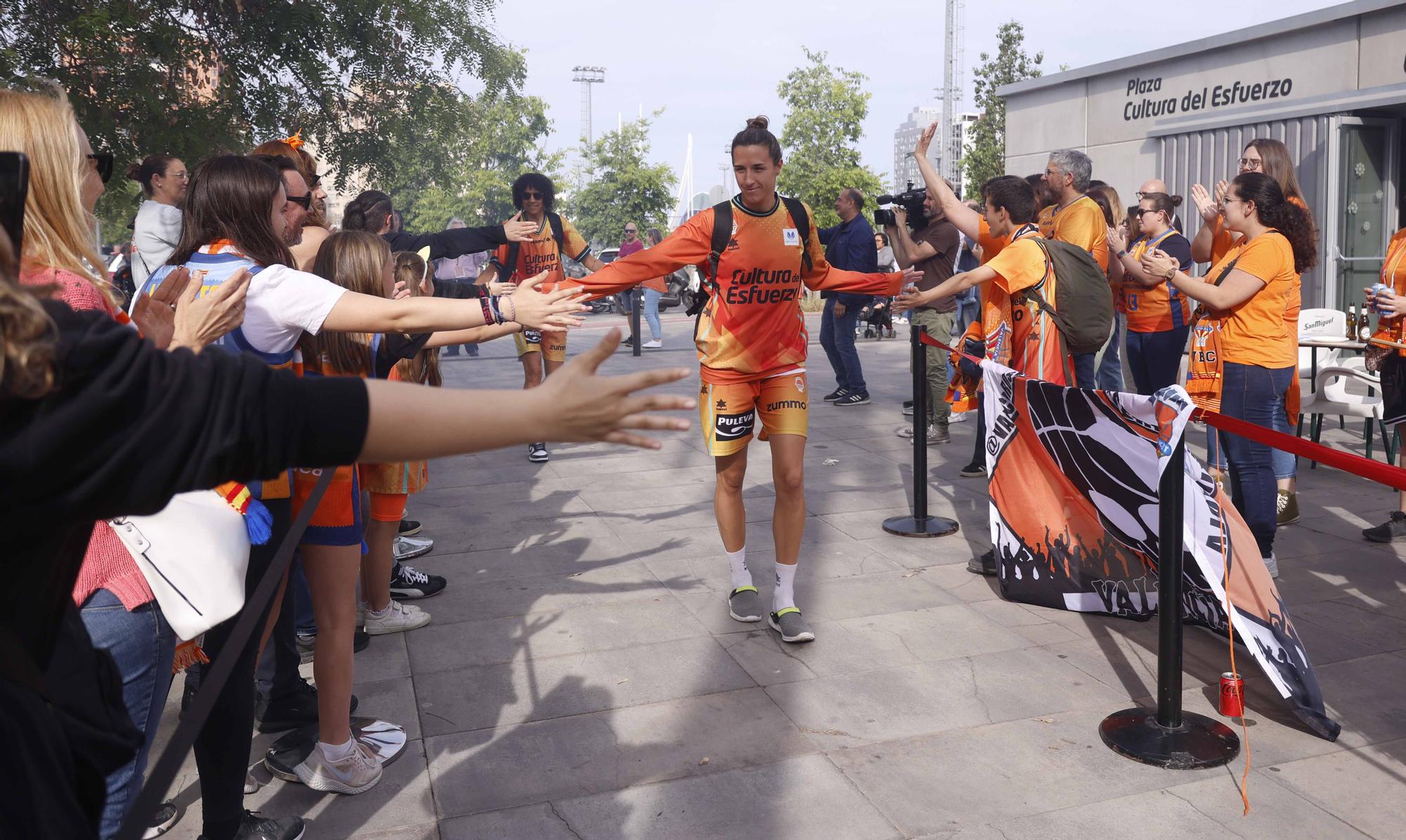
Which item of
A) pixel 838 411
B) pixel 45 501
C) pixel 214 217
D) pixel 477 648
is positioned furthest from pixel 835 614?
pixel 838 411

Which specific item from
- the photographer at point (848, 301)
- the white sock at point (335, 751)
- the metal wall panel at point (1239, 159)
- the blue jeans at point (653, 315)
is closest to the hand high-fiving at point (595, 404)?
the white sock at point (335, 751)

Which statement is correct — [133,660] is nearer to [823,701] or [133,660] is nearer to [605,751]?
[605,751]

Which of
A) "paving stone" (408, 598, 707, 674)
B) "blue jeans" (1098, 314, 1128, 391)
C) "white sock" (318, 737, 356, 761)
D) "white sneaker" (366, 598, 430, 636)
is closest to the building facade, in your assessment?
"blue jeans" (1098, 314, 1128, 391)

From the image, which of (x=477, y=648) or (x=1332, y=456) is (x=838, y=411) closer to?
(x=477, y=648)

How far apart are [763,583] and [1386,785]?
2.78 metres

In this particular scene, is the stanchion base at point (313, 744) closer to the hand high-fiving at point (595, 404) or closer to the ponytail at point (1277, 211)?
the hand high-fiving at point (595, 404)

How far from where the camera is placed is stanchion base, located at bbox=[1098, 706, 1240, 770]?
3.56 metres

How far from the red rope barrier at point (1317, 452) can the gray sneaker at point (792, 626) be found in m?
1.80

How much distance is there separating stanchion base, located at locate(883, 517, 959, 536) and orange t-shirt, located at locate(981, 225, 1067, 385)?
118 centimetres

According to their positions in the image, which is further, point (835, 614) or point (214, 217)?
point (835, 614)

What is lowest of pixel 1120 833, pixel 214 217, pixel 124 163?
pixel 1120 833

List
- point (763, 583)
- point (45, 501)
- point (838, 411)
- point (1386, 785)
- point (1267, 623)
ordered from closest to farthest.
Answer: point (45, 501)
point (1386, 785)
point (1267, 623)
point (763, 583)
point (838, 411)

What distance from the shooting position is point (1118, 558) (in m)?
4.64

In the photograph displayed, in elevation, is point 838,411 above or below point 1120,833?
above
